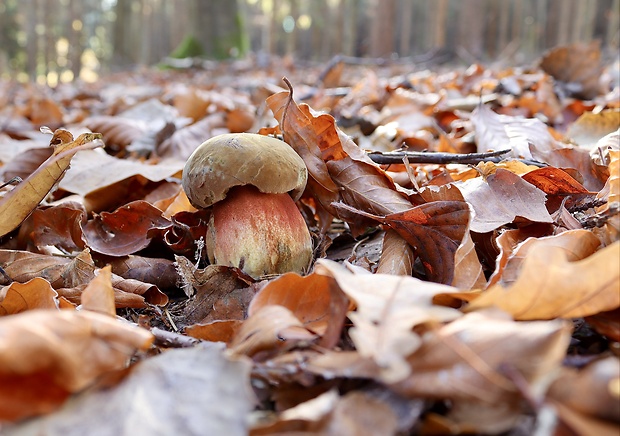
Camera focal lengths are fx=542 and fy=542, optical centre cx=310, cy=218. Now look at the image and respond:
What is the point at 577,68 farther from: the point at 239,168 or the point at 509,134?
the point at 239,168

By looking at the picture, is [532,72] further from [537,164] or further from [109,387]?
[109,387]

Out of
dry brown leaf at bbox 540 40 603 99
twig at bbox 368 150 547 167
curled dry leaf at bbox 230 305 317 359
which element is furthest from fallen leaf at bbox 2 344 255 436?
dry brown leaf at bbox 540 40 603 99

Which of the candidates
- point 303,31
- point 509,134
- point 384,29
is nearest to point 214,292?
point 509,134

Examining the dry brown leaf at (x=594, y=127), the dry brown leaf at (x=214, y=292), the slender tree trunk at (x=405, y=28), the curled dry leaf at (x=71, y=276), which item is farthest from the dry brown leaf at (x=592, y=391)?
the slender tree trunk at (x=405, y=28)

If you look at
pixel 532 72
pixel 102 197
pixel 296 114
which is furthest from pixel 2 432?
pixel 532 72

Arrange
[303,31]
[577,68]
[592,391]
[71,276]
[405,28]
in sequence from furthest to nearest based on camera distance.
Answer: [303,31] → [405,28] → [577,68] → [71,276] → [592,391]

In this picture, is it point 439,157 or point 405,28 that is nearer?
point 439,157

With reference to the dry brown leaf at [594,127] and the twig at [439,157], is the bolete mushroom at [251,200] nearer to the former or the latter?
the twig at [439,157]

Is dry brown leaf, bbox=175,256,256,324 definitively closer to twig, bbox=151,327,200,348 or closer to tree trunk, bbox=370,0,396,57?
twig, bbox=151,327,200,348
